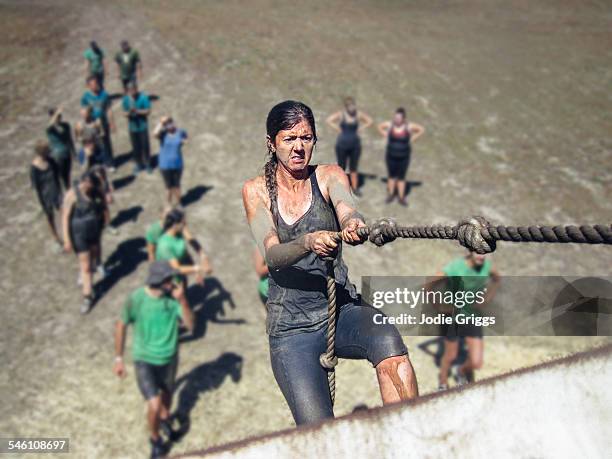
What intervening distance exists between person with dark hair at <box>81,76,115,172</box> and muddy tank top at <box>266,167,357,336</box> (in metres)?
10.6

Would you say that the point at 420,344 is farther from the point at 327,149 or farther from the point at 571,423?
the point at 571,423

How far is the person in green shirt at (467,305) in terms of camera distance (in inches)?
341

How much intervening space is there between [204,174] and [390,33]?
12895 mm

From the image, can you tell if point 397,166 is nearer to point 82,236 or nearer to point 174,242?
point 174,242

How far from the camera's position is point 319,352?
4066 millimetres

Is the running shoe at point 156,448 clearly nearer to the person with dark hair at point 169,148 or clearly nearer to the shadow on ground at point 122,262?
the shadow on ground at point 122,262

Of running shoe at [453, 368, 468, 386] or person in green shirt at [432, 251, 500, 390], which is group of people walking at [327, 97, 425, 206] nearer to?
person in green shirt at [432, 251, 500, 390]

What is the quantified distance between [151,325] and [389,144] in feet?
23.9

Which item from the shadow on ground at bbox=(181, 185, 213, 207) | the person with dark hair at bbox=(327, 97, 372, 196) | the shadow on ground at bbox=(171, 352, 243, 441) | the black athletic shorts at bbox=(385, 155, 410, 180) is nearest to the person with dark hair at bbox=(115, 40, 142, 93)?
the shadow on ground at bbox=(181, 185, 213, 207)

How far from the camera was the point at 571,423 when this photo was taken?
2512 mm

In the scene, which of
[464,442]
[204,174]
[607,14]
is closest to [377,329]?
[464,442]

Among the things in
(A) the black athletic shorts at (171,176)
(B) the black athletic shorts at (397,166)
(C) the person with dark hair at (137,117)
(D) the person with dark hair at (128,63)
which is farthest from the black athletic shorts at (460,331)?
(D) the person with dark hair at (128,63)

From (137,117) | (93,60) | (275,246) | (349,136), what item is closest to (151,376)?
(275,246)

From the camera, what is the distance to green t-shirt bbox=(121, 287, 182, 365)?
26.7 ft
